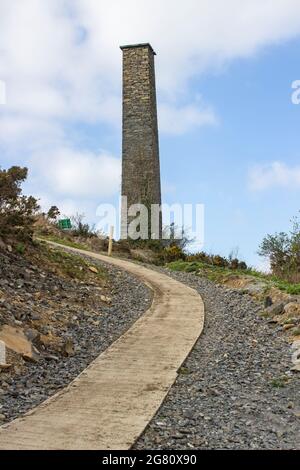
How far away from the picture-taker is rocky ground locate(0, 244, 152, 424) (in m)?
7.55

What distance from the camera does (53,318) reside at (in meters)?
10.6

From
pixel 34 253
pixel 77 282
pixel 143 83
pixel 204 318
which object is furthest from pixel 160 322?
pixel 143 83

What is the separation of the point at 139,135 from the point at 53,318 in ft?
77.4

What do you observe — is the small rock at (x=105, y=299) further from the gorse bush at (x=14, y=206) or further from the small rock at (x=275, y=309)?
the small rock at (x=275, y=309)

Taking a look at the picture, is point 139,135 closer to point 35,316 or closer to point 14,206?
point 14,206

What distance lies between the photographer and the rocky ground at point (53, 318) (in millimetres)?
7547

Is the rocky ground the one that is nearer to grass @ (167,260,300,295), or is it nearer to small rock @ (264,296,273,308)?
small rock @ (264,296,273,308)

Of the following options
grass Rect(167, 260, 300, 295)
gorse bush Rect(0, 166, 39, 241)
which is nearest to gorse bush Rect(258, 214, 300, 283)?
grass Rect(167, 260, 300, 295)

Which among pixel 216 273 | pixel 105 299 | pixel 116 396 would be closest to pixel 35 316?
pixel 105 299

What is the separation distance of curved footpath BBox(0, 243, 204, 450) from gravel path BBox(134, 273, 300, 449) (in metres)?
0.22

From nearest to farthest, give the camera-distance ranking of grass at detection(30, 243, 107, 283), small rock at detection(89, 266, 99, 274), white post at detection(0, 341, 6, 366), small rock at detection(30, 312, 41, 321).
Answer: white post at detection(0, 341, 6, 366)
small rock at detection(30, 312, 41, 321)
grass at detection(30, 243, 107, 283)
small rock at detection(89, 266, 99, 274)

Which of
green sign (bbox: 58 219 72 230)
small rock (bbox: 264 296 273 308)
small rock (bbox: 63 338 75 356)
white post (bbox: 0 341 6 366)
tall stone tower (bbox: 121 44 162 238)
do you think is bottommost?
small rock (bbox: 63 338 75 356)

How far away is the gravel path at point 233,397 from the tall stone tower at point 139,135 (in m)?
22.1
